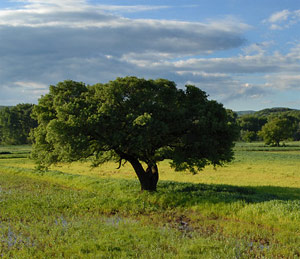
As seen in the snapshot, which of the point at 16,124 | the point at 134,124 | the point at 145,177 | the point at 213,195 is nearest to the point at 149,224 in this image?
the point at 134,124

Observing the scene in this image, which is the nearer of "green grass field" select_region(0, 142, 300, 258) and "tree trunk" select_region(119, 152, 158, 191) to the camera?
"green grass field" select_region(0, 142, 300, 258)

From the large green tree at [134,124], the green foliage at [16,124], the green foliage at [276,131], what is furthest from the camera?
the green foliage at [16,124]

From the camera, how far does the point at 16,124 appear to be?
154 metres

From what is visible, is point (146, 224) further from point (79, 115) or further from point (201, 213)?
point (79, 115)

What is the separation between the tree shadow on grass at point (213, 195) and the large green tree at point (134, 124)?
240 cm

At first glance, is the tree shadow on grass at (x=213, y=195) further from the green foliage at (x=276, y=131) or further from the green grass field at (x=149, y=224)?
the green foliage at (x=276, y=131)

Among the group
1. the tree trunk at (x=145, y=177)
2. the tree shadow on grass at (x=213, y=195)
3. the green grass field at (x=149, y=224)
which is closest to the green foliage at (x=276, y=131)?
the tree shadow on grass at (x=213, y=195)

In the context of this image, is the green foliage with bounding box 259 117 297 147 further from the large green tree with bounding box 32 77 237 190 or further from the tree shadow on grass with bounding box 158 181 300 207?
the large green tree with bounding box 32 77 237 190

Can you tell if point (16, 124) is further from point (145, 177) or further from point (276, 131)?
point (145, 177)

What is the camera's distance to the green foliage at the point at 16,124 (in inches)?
6004

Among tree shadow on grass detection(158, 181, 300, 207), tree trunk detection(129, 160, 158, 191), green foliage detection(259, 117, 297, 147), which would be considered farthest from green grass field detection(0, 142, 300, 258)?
green foliage detection(259, 117, 297, 147)

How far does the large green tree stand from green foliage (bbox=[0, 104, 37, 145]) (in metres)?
135

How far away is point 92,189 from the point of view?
100 feet

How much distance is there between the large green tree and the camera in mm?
22500
